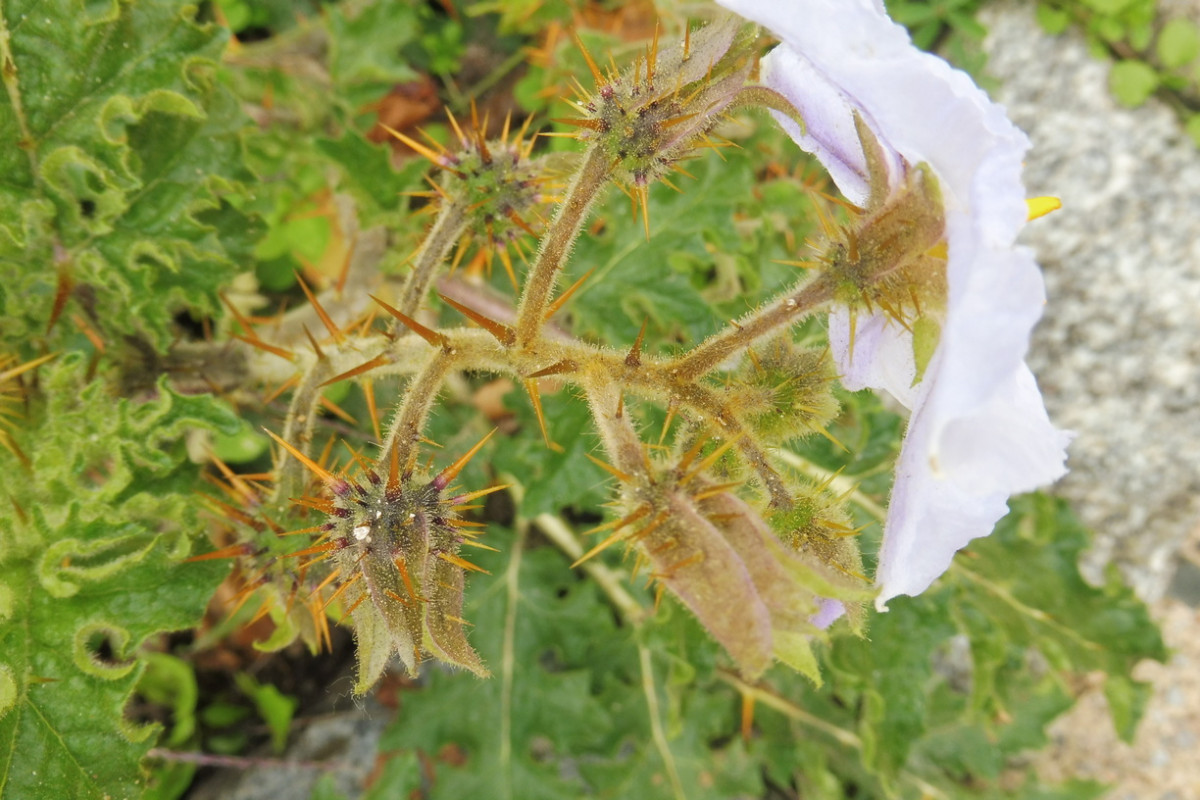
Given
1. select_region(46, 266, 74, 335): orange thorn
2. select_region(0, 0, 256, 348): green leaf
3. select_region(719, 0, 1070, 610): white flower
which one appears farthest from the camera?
select_region(46, 266, 74, 335): orange thorn

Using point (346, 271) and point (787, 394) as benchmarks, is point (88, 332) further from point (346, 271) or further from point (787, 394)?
point (787, 394)

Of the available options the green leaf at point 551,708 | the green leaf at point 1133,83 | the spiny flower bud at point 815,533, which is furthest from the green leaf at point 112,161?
the green leaf at point 1133,83

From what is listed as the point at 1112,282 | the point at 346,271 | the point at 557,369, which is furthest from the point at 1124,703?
the point at 346,271

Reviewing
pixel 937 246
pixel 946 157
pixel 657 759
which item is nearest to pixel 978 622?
pixel 657 759

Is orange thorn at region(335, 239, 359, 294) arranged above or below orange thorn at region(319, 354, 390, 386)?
below

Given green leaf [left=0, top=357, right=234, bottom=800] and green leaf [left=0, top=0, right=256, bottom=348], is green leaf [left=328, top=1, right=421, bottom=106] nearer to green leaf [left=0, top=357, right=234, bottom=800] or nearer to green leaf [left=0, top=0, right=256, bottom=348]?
green leaf [left=0, top=0, right=256, bottom=348]

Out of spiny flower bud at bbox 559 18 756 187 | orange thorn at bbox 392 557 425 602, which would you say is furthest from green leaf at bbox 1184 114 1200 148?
orange thorn at bbox 392 557 425 602

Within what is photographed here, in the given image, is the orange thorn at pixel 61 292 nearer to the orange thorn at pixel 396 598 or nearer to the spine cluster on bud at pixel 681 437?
the spine cluster on bud at pixel 681 437
